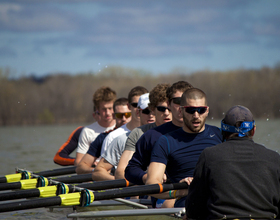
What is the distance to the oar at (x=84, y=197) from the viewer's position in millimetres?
4086

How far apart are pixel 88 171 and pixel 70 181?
392 mm

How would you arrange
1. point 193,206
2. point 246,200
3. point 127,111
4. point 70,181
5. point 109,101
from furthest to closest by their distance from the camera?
1. point 109,101
2. point 127,111
3. point 70,181
4. point 193,206
5. point 246,200

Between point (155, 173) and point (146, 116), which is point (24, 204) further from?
point (146, 116)

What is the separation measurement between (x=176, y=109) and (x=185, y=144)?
0.56 metres

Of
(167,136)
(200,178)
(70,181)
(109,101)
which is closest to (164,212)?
(167,136)

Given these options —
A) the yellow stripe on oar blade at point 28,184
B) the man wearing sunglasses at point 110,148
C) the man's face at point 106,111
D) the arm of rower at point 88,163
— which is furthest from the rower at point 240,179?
the man's face at point 106,111

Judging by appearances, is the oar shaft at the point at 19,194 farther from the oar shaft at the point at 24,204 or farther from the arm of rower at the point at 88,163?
the arm of rower at the point at 88,163

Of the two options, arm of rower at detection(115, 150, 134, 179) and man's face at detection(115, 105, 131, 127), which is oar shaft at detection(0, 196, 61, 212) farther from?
man's face at detection(115, 105, 131, 127)

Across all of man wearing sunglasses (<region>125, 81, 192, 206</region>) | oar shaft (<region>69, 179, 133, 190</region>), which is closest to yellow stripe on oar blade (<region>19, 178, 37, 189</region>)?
oar shaft (<region>69, 179, 133, 190</region>)

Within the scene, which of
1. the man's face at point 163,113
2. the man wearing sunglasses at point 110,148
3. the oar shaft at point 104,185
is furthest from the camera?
the man wearing sunglasses at point 110,148

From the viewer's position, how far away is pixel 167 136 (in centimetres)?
416

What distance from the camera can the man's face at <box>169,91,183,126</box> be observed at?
448 cm

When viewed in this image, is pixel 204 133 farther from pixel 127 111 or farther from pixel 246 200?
pixel 127 111

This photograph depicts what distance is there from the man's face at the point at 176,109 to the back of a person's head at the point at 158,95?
19.2 inches
